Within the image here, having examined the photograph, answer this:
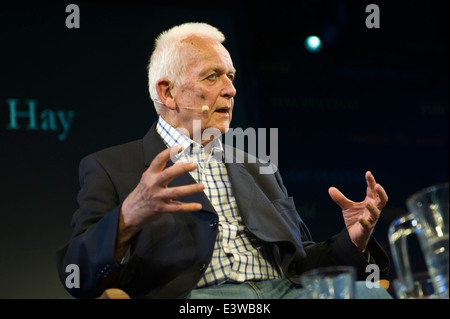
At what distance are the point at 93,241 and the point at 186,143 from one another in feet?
2.11

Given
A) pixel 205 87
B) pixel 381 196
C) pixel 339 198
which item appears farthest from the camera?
pixel 205 87

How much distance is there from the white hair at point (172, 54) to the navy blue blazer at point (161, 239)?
25cm

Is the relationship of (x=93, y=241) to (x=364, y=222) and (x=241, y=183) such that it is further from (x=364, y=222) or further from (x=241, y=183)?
(x=364, y=222)

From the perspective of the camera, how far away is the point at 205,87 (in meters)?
2.45

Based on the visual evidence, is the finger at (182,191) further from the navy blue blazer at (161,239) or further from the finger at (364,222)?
the finger at (364,222)

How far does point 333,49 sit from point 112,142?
6.66 ft

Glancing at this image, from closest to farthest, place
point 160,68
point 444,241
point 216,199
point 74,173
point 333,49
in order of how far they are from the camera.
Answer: point 444,241
point 216,199
point 160,68
point 74,173
point 333,49

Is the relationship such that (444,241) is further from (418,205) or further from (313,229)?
(313,229)

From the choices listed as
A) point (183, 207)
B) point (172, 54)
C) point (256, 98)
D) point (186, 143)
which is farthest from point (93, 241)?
point (256, 98)

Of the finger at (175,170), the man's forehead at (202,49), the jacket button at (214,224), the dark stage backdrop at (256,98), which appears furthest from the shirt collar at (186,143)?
the dark stage backdrop at (256,98)

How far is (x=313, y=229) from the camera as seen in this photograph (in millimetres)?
3865

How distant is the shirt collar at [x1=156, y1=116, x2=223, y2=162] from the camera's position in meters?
2.37
